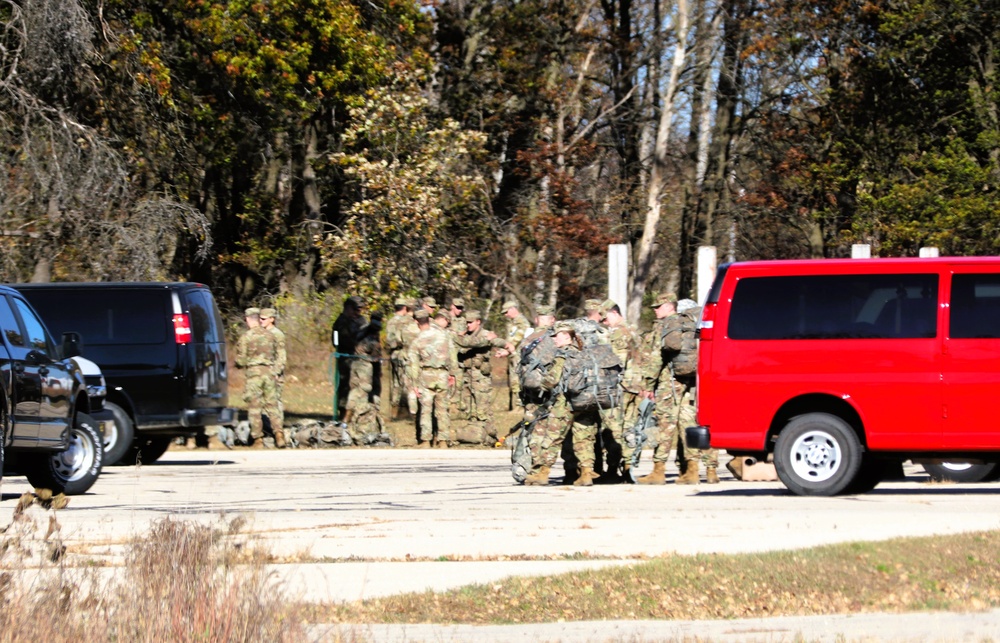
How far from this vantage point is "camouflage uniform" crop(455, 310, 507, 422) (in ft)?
76.4

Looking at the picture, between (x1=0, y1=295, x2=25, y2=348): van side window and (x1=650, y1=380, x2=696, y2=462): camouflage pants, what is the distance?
6062 mm

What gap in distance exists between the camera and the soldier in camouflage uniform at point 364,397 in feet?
72.3

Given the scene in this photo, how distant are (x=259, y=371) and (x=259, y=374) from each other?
6 centimetres

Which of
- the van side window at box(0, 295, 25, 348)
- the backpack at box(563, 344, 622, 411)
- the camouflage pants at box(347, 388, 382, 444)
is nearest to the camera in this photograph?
the van side window at box(0, 295, 25, 348)

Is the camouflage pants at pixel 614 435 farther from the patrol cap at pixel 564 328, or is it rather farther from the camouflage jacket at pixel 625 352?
the camouflage jacket at pixel 625 352

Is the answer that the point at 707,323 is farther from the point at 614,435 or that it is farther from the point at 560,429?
the point at 614,435

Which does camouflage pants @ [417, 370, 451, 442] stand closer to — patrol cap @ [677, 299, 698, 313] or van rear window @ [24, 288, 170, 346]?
van rear window @ [24, 288, 170, 346]

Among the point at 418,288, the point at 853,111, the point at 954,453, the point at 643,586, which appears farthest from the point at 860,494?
the point at 853,111

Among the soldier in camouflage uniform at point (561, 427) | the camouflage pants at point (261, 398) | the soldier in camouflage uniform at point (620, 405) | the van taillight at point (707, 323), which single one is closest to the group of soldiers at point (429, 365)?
the camouflage pants at point (261, 398)

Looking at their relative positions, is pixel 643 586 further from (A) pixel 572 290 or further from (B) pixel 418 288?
(A) pixel 572 290

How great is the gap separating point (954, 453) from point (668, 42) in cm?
2824

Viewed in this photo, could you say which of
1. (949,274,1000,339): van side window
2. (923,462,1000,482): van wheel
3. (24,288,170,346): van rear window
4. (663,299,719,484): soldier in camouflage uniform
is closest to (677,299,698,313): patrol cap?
(663,299,719,484): soldier in camouflage uniform

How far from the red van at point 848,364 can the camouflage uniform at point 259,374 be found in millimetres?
8522

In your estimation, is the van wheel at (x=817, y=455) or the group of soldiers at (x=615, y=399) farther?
the group of soldiers at (x=615, y=399)
